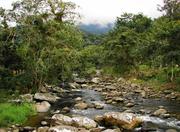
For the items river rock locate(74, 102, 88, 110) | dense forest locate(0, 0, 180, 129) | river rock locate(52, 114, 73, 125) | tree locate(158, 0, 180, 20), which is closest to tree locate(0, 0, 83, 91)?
dense forest locate(0, 0, 180, 129)

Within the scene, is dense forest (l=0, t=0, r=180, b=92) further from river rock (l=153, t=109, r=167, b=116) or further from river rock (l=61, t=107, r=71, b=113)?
river rock (l=153, t=109, r=167, b=116)

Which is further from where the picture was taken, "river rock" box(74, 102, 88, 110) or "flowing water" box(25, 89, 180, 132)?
"river rock" box(74, 102, 88, 110)

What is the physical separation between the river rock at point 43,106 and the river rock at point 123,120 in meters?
7.17

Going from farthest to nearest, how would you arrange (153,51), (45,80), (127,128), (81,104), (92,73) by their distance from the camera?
(92,73) → (153,51) → (45,80) → (81,104) → (127,128)

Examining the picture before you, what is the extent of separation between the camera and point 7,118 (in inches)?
1034

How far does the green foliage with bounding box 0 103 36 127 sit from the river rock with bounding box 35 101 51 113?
117 cm

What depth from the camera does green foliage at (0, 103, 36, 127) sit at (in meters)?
26.1

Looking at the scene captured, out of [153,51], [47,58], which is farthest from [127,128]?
[153,51]

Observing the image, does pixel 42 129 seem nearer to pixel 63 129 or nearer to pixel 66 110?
pixel 63 129

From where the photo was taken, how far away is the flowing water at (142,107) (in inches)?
1043

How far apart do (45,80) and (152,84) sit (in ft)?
52.5

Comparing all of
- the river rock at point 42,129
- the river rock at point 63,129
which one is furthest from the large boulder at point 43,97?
the river rock at point 63,129

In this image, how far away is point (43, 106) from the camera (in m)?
32.7

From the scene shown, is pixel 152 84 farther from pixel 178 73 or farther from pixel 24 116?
pixel 24 116
